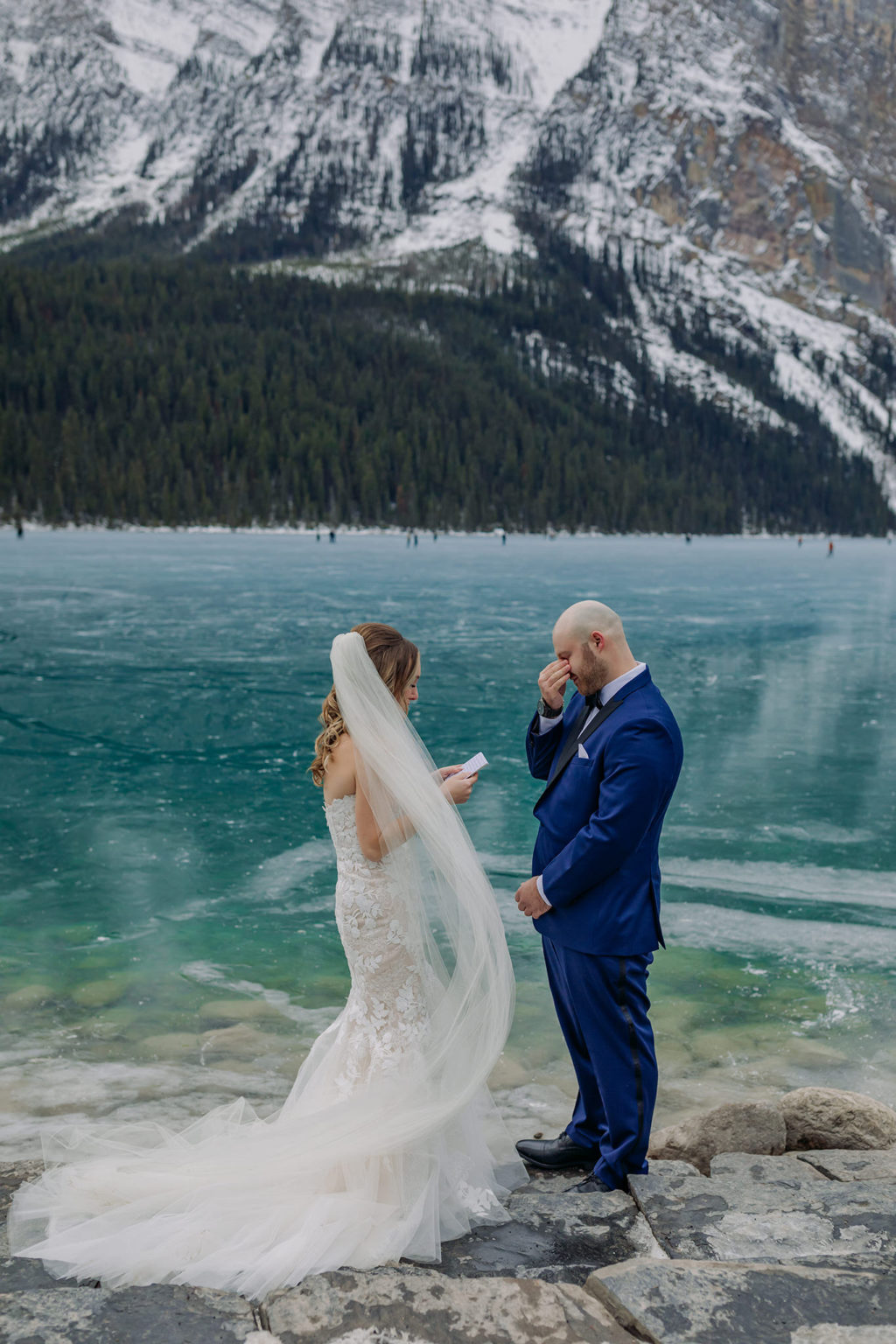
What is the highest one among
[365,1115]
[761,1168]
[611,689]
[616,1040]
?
[611,689]

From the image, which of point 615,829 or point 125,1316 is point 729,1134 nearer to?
point 615,829

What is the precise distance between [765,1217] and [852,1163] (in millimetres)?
1154

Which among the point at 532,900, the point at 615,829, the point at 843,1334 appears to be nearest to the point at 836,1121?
the point at 532,900

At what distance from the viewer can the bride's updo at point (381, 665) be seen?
404 centimetres

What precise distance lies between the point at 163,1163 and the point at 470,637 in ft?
100

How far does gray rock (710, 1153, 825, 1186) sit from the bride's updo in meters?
2.25

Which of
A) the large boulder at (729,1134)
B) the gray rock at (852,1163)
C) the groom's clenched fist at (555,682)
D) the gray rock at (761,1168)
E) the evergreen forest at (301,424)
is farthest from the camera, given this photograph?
the evergreen forest at (301,424)

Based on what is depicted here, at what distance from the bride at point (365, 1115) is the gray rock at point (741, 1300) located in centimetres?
70

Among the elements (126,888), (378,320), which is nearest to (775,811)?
(126,888)

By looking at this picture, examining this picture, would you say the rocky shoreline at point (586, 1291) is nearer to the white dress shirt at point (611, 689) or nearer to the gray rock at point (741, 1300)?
the gray rock at point (741, 1300)

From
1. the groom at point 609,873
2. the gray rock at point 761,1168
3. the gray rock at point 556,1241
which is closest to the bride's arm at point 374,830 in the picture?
the groom at point 609,873

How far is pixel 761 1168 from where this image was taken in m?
4.48

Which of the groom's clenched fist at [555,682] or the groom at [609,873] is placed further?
the groom's clenched fist at [555,682]

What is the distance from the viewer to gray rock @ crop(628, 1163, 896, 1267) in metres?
3.53
